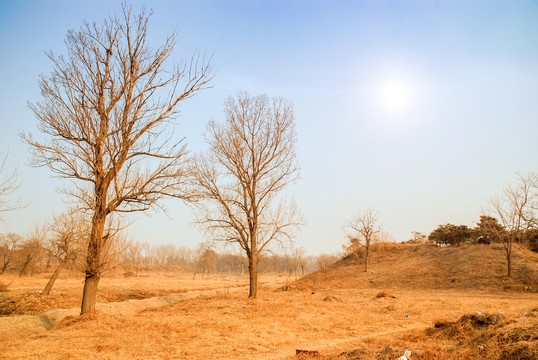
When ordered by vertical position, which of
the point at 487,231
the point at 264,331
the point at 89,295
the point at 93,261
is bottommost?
the point at 264,331

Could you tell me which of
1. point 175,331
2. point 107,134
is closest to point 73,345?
point 175,331

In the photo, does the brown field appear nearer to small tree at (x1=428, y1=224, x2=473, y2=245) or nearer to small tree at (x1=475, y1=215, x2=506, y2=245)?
small tree at (x1=475, y1=215, x2=506, y2=245)

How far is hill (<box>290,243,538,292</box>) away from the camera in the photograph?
68.4ft

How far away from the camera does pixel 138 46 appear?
9352 mm

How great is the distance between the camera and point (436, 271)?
84.8 feet

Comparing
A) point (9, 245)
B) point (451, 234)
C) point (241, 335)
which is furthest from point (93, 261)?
point (9, 245)

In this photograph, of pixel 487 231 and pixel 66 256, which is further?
pixel 487 231


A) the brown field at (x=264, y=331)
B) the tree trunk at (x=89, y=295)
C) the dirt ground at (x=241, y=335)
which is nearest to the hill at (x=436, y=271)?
the brown field at (x=264, y=331)

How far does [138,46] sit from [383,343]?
9976 millimetres

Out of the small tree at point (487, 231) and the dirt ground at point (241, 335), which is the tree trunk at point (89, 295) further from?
the small tree at point (487, 231)

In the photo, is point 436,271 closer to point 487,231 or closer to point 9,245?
point 487,231

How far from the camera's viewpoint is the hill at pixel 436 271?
20.8 meters

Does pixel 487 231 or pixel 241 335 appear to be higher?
pixel 487 231

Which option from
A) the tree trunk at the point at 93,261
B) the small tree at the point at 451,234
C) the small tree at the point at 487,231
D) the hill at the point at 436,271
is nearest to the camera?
the tree trunk at the point at 93,261
